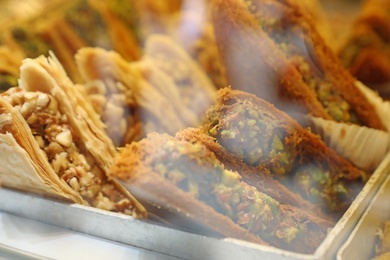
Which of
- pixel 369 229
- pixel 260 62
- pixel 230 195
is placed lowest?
pixel 369 229

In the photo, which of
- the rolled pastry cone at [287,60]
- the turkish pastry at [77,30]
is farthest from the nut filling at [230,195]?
the turkish pastry at [77,30]

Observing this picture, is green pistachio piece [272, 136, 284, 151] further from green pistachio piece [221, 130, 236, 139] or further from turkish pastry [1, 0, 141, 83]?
turkish pastry [1, 0, 141, 83]

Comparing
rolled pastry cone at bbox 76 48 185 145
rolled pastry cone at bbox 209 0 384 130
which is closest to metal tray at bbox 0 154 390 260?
rolled pastry cone at bbox 209 0 384 130

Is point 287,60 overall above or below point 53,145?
above

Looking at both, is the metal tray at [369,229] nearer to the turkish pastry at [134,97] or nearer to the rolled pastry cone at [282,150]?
the rolled pastry cone at [282,150]

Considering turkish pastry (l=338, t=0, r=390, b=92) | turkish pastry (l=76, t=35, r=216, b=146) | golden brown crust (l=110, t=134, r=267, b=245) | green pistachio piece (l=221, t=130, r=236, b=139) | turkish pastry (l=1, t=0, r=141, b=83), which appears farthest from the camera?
turkish pastry (l=338, t=0, r=390, b=92)

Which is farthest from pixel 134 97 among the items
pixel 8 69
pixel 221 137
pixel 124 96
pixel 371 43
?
pixel 371 43

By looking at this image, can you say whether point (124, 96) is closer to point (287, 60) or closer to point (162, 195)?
point (287, 60)
